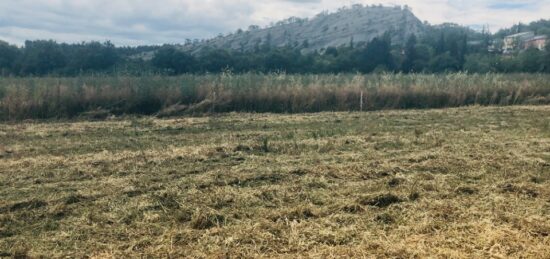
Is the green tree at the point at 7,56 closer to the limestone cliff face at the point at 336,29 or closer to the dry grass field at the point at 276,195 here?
the dry grass field at the point at 276,195

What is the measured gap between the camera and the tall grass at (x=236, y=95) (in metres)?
14.3

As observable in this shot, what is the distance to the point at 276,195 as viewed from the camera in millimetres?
5848

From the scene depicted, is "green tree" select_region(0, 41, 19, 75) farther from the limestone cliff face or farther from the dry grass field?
the limestone cliff face

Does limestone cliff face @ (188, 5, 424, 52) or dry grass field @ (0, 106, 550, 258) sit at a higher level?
limestone cliff face @ (188, 5, 424, 52)

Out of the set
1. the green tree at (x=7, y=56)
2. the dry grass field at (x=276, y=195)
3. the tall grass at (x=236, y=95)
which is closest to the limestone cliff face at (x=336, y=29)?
the green tree at (x=7, y=56)

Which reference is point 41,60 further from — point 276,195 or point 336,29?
point 336,29

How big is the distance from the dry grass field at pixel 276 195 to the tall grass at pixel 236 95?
4.17 m

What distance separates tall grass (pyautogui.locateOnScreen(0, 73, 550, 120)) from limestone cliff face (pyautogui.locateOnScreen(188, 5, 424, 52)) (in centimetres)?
9568

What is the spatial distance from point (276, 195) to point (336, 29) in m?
131

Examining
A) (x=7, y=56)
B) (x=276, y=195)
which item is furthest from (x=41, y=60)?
(x=276, y=195)

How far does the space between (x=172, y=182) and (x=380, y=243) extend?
10.2 feet

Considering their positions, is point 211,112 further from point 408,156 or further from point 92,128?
point 408,156

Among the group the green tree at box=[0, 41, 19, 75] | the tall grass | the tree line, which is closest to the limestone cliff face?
the tree line

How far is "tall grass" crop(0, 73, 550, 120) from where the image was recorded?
1430 cm
